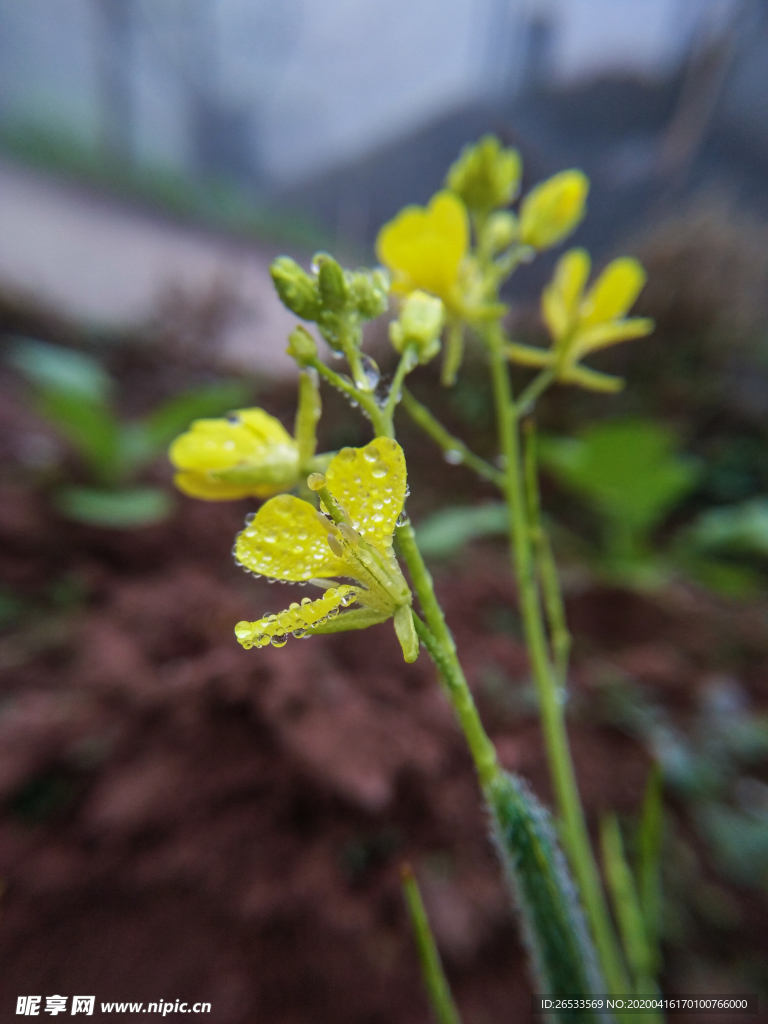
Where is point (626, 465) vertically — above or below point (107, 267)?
below

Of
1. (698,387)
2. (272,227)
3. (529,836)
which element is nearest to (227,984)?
(529,836)

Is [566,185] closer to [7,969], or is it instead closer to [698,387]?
[7,969]

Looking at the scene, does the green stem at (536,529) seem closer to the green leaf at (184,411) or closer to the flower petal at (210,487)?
the flower petal at (210,487)

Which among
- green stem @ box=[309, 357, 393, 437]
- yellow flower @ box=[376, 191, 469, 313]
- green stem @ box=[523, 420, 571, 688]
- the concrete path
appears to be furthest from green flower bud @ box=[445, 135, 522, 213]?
the concrete path

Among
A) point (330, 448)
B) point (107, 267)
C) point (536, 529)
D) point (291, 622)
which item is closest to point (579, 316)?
point (536, 529)

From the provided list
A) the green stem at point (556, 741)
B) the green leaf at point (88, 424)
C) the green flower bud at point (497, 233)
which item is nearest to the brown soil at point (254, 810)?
the green stem at point (556, 741)

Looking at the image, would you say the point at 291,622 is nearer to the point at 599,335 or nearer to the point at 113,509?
the point at 599,335
